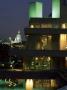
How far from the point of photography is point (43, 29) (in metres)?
56.8

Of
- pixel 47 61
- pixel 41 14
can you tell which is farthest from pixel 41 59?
pixel 41 14

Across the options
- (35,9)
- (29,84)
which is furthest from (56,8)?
(29,84)

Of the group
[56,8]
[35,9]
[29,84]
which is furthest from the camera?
[35,9]

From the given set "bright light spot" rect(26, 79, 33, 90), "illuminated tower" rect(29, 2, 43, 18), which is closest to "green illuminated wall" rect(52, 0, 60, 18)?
"illuminated tower" rect(29, 2, 43, 18)

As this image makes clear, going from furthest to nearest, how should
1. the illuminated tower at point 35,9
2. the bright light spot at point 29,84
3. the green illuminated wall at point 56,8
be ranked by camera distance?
the illuminated tower at point 35,9, the green illuminated wall at point 56,8, the bright light spot at point 29,84

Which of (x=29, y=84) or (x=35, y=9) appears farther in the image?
(x=35, y=9)

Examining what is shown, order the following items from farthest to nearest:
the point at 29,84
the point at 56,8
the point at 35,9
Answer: the point at 35,9, the point at 56,8, the point at 29,84

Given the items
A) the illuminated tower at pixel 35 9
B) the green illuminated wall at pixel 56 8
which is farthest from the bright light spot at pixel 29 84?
the illuminated tower at pixel 35 9

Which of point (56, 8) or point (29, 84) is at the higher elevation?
point (56, 8)

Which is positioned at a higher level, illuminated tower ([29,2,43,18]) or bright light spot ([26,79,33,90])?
illuminated tower ([29,2,43,18])

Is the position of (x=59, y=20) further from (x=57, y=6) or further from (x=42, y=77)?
(x=42, y=77)

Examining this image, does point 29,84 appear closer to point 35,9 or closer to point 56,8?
point 56,8

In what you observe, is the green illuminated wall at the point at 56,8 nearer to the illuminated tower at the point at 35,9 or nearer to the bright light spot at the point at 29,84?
the illuminated tower at the point at 35,9

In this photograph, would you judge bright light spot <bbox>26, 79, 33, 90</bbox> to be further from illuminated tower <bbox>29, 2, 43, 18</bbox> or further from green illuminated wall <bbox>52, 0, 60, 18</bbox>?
illuminated tower <bbox>29, 2, 43, 18</bbox>
